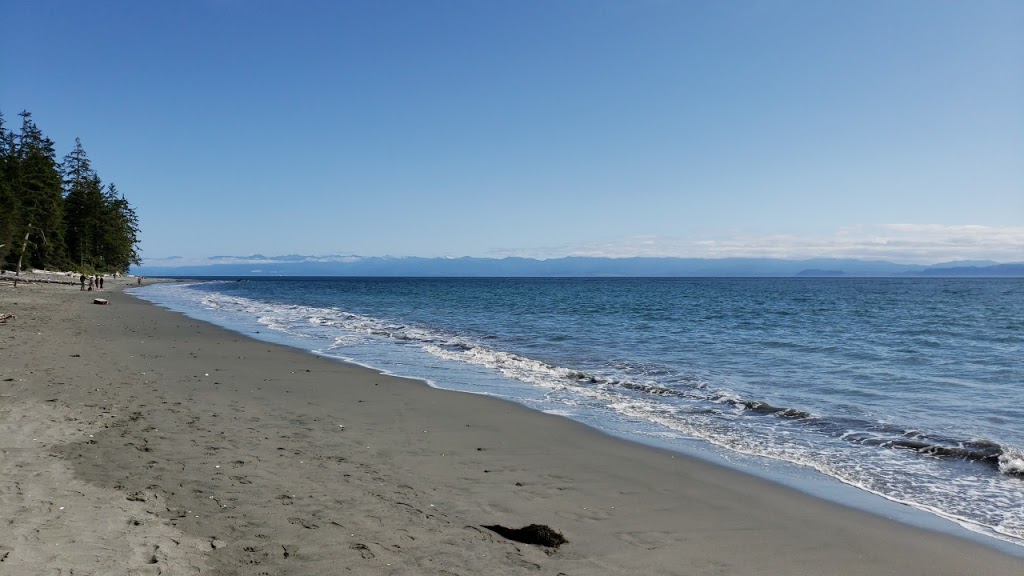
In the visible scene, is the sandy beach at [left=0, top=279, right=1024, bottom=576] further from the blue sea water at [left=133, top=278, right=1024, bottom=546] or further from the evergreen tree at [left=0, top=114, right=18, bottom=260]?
the evergreen tree at [left=0, top=114, right=18, bottom=260]

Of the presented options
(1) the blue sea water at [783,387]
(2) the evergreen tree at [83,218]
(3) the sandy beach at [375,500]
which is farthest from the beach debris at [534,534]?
(2) the evergreen tree at [83,218]

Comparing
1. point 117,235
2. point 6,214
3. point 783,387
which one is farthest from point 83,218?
point 783,387

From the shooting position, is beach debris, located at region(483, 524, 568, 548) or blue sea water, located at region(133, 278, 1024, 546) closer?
beach debris, located at region(483, 524, 568, 548)

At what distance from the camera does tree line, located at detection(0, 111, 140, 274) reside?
179 feet

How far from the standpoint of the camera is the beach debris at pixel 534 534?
5.03m

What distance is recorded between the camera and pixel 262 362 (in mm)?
15602

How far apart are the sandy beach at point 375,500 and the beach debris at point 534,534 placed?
0.10 m

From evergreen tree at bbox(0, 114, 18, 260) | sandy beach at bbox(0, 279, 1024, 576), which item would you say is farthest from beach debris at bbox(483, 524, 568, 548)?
evergreen tree at bbox(0, 114, 18, 260)

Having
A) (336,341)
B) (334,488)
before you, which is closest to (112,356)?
(336,341)

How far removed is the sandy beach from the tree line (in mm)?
53622

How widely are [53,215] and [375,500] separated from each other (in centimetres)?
7267

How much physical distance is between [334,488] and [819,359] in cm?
1778

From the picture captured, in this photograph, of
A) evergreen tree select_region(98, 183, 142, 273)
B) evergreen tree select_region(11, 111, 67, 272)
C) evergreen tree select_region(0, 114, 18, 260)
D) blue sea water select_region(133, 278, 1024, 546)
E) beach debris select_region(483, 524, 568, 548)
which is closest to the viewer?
beach debris select_region(483, 524, 568, 548)

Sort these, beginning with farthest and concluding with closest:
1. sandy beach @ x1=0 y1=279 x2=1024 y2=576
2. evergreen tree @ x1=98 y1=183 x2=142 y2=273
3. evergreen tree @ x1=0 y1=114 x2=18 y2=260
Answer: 1. evergreen tree @ x1=98 y1=183 x2=142 y2=273
2. evergreen tree @ x1=0 y1=114 x2=18 y2=260
3. sandy beach @ x1=0 y1=279 x2=1024 y2=576
